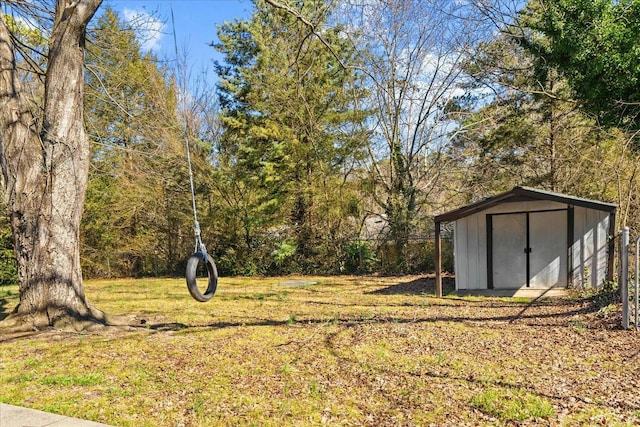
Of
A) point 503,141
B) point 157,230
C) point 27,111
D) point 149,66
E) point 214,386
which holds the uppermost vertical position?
point 149,66

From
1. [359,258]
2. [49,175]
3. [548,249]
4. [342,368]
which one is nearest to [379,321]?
[342,368]

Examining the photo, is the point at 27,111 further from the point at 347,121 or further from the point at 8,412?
the point at 347,121

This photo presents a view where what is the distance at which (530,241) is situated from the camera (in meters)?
9.40

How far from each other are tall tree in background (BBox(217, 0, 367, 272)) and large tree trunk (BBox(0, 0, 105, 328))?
829 cm

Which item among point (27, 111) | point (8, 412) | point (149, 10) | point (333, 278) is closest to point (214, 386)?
point (8, 412)

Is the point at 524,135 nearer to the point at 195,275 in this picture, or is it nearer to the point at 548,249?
the point at 548,249

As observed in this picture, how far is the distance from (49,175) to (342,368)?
4824 mm

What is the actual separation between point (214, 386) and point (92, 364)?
5.41 ft

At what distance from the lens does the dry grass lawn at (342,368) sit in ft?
10.9

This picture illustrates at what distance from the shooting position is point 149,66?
47.3ft

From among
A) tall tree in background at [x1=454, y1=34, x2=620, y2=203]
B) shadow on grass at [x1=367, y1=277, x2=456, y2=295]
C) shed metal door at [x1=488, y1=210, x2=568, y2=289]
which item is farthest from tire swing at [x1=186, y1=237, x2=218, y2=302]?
tall tree in background at [x1=454, y1=34, x2=620, y2=203]

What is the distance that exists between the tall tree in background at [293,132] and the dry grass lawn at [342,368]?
720cm

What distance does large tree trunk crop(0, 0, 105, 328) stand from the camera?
5.82 meters

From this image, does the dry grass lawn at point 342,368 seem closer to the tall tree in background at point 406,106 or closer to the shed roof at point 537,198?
the shed roof at point 537,198
